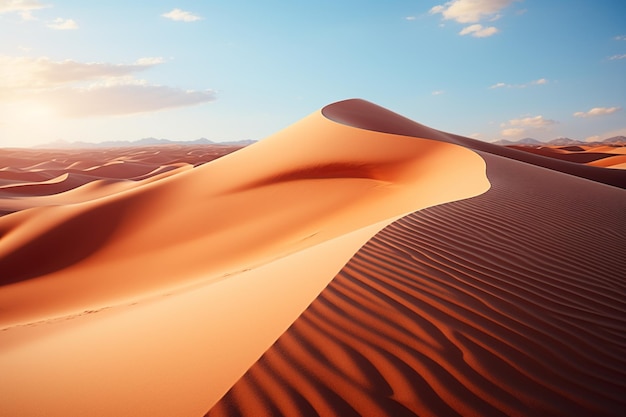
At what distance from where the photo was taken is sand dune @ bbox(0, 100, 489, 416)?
8.02 ft

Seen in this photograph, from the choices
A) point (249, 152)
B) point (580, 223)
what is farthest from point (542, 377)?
point (249, 152)

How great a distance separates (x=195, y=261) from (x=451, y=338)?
637 cm

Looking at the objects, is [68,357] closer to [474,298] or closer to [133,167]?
[474,298]

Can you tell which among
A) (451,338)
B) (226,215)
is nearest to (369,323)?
(451,338)

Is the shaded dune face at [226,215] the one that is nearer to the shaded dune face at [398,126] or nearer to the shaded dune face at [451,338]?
the shaded dune face at [398,126]

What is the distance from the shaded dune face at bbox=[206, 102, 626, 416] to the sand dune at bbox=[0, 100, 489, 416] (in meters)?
0.25

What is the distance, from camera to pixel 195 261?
26.2 feet

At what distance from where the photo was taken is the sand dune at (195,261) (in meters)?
2.45

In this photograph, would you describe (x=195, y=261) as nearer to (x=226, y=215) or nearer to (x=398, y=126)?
(x=226, y=215)

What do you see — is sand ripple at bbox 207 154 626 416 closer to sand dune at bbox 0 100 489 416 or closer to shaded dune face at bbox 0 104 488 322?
sand dune at bbox 0 100 489 416

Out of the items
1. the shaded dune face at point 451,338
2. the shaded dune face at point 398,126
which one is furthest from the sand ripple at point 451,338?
the shaded dune face at point 398,126

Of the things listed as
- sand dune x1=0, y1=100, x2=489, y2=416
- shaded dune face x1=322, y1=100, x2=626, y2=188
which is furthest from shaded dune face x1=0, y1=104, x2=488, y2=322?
shaded dune face x1=322, y1=100, x2=626, y2=188

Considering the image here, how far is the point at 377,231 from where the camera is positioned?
14.6ft

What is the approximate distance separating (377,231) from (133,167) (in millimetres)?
36020
